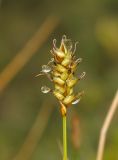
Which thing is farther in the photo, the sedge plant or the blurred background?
the blurred background

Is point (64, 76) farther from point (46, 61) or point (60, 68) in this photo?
point (46, 61)

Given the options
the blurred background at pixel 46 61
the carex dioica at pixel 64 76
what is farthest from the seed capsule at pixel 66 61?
the blurred background at pixel 46 61

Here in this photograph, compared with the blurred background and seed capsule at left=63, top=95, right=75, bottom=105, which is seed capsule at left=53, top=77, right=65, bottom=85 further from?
the blurred background

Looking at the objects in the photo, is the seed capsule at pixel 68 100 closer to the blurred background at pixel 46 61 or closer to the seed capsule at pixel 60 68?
the seed capsule at pixel 60 68

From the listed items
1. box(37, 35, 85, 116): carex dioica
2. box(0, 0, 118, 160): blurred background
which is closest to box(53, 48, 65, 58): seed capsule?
box(37, 35, 85, 116): carex dioica

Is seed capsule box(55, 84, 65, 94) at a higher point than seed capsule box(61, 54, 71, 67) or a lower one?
lower

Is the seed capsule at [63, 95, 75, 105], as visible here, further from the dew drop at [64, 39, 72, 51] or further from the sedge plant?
the dew drop at [64, 39, 72, 51]

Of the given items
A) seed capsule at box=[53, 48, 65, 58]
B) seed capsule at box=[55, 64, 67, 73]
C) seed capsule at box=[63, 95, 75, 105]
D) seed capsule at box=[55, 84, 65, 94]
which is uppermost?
seed capsule at box=[53, 48, 65, 58]

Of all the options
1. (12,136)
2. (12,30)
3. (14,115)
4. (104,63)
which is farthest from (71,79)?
(12,30)

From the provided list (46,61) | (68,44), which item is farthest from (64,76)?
(46,61)

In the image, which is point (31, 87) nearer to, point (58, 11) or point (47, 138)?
point (58, 11)
